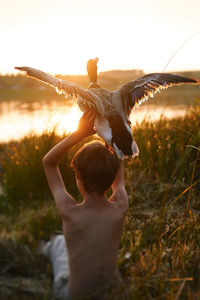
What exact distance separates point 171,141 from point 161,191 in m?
0.96

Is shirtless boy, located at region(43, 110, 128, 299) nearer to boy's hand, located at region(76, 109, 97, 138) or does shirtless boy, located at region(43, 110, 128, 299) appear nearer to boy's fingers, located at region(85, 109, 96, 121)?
boy's hand, located at region(76, 109, 97, 138)

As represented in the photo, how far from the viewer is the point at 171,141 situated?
13.1 ft

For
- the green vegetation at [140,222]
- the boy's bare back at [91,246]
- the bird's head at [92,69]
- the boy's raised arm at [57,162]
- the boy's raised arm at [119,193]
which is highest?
the bird's head at [92,69]

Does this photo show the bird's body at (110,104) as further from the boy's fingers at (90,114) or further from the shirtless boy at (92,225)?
the shirtless boy at (92,225)

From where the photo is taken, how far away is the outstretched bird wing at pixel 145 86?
6.84 feet

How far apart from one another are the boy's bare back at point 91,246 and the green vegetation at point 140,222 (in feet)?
0.33

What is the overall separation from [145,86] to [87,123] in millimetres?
572

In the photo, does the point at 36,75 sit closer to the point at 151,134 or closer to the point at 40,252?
the point at 40,252

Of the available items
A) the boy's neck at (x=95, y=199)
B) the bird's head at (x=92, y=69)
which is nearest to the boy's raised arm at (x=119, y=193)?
the boy's neck at (x=95, y=199)

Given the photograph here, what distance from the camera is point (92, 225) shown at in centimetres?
160

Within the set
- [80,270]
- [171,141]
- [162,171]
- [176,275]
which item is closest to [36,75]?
[80,270]

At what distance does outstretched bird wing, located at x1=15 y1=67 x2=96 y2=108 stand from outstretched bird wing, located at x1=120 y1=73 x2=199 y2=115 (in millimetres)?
341

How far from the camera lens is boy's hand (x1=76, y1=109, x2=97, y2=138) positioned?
1828 millimetres

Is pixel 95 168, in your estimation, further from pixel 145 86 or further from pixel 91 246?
pixel 145 86
